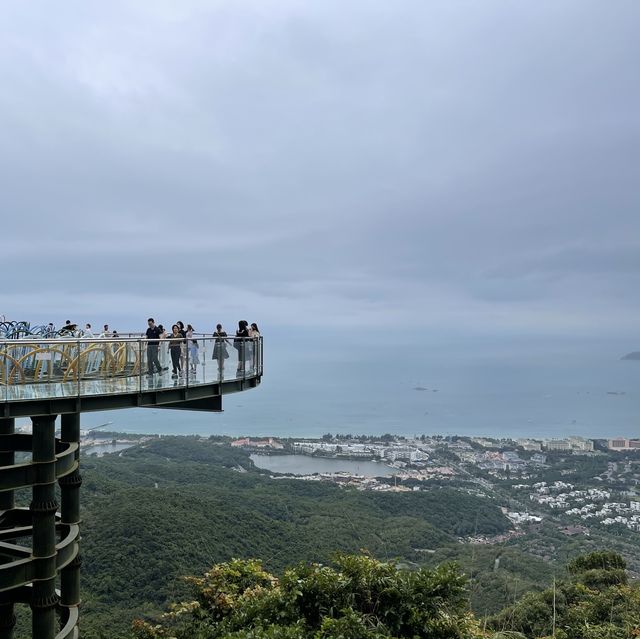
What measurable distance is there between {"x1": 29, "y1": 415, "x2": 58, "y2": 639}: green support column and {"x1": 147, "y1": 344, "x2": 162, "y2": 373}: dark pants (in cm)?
175

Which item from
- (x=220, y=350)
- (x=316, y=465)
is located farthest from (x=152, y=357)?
(x=316, y=465)

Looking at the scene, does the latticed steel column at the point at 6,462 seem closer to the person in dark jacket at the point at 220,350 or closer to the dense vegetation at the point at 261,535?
the person in dark jacket at the point at 220,350

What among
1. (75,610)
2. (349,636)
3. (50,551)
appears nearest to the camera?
(349,636)

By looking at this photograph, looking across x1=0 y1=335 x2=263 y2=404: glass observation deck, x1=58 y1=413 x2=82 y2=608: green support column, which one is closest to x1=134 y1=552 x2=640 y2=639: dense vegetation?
x1=58 y1=413 x2=82 y2=608: green support column

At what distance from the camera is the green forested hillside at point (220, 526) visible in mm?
28859

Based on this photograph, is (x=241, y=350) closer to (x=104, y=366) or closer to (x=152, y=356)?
(x=152, y=356)

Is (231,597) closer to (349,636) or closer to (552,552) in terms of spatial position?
(349,636)

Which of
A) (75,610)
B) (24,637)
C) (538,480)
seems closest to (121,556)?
(24,637)

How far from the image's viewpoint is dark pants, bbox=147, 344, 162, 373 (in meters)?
9.09

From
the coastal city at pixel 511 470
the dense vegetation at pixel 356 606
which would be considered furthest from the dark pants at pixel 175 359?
the coastal city at pixel 511 470

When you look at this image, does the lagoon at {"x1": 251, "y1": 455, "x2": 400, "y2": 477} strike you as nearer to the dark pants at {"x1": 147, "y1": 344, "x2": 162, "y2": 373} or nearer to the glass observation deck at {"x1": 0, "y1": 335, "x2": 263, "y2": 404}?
the glass observation deck at {"x1": 0, "y1": 335, "x2": 263, "y2": 404}

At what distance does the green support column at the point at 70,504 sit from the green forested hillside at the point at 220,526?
19.9 feet

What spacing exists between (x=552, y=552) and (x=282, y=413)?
130m

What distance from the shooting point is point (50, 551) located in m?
7.84
